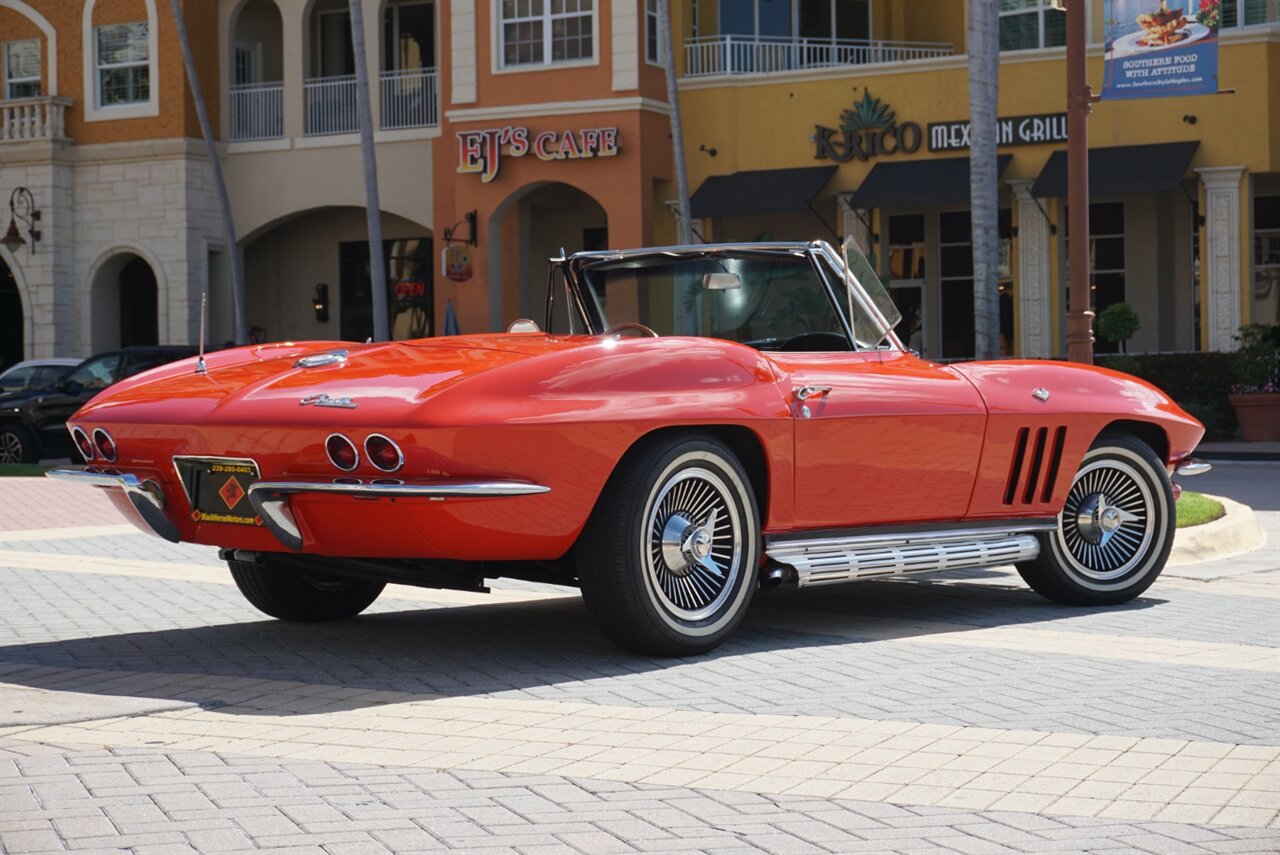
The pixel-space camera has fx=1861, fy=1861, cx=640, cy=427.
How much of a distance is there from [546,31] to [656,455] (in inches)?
999

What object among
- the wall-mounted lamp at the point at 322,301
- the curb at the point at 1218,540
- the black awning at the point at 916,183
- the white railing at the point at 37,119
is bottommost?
the curb at the point at 1218,540

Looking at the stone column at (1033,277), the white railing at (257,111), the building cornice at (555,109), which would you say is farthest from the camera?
the white railing at (257,111)

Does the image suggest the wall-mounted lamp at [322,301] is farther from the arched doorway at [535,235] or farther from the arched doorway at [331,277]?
the arched doorway at [535,235]

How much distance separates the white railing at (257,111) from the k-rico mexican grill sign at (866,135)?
11.2 metres

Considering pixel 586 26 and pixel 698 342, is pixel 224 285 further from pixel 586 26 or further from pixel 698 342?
pixel 698 342

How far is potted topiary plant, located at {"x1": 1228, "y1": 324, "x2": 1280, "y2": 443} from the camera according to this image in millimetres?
25125

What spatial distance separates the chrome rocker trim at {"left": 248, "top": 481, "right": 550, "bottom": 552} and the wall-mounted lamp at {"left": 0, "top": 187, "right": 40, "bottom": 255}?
30.6 meters

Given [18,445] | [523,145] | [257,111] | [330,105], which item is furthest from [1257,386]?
[257,111]

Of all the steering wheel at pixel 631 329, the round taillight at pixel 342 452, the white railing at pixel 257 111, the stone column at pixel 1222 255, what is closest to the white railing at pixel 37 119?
the white railing at pixel 257 111

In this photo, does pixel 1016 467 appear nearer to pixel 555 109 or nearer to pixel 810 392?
pixel 810 392

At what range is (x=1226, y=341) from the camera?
2689 cm

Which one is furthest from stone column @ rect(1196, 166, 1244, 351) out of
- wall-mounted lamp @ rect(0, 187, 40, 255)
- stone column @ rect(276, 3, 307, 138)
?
wall-mounted lamp @ rect(0, 187, 40, 255)

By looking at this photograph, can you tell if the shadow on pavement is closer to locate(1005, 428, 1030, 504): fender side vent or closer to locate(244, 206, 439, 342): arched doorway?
locate(1005, 428, 1030, 504): fender side vent

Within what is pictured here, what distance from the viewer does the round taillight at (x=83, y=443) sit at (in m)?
7.10
